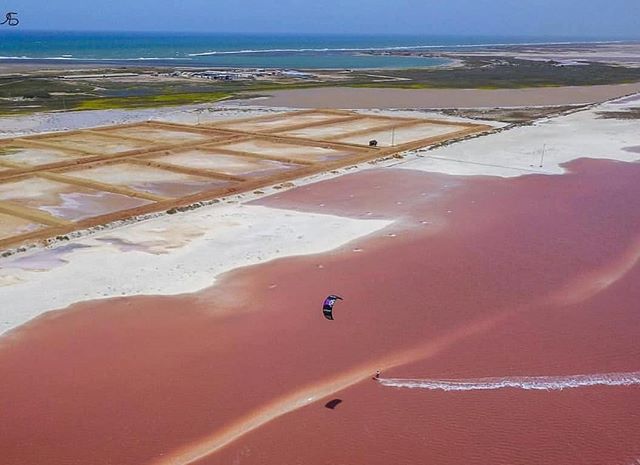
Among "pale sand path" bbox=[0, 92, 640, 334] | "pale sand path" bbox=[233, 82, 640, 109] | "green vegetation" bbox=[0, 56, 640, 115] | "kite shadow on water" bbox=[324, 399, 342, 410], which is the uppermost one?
"green vegetation" bbox=[0, 56, 640, 115]

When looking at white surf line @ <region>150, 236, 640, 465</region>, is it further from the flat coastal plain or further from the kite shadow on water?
the kite shadow on water

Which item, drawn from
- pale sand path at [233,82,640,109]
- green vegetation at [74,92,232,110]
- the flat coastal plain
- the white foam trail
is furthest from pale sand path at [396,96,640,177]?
green vegetation at [74,92,232,110]

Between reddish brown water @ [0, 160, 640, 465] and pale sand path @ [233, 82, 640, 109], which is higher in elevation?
pale sand path @ [233, 82, 640, 109]

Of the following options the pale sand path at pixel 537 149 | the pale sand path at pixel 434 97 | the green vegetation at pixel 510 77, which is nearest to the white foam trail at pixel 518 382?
the pale sand path at pixel 537 149

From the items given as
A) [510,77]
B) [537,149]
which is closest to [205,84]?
[510,77]

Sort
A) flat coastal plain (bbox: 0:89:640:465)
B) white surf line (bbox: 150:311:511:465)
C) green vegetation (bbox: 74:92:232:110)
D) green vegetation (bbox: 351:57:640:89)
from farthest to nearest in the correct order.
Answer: green vegetation (bbox: 351:57:640:89)
green vegetation (bbox: 74:92:232:110)
flat coastal plain (bbox: 0:89:640:465)
white surf line (bbox: 150:311:511:465)

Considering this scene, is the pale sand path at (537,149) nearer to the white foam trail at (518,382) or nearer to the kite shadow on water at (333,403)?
the white foam trail at (518,382)
